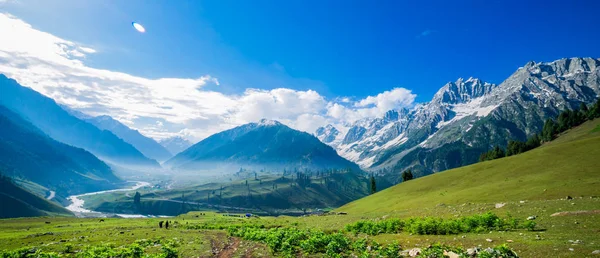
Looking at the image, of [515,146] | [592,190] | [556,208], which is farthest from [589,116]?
[556,208]

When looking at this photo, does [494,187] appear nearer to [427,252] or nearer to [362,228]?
[362,228]

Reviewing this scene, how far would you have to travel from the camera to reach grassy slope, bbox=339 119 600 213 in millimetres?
43562

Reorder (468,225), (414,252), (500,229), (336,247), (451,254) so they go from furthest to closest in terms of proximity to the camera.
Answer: (468,225), (500,229), (336,247), (414,252), (451,254)

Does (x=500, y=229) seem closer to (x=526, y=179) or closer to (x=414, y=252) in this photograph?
(x=414, y=252)

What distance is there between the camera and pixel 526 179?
53438 millimetres

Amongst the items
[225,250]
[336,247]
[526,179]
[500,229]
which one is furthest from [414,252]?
[526,179]

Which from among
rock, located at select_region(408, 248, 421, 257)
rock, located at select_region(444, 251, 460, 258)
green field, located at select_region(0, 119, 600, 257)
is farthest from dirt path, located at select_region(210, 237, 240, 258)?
rock, located at select_region(444, 251, 460, 258)

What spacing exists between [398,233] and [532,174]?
4458cm

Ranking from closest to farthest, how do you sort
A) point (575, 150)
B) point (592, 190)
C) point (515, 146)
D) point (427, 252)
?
point (427, 252) < point (592, 190) < point (575, 150) < point (515, 146)

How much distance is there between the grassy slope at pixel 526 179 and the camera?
43.6m

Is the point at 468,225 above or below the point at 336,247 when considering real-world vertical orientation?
above

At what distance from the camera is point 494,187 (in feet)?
177

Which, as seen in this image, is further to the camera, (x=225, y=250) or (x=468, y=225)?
(x=225, y=250)

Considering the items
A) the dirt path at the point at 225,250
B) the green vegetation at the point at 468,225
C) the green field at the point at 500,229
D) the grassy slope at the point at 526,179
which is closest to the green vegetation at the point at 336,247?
the green field at the point at 500,229
